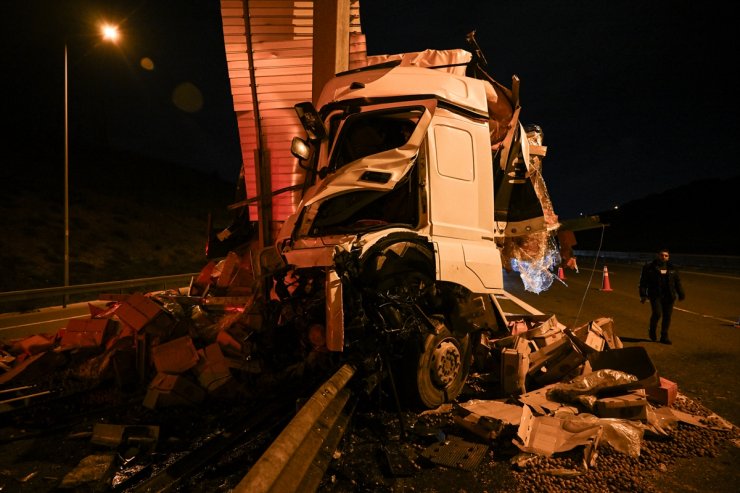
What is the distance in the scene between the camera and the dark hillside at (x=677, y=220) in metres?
58.6

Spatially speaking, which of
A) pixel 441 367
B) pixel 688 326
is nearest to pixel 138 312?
pixel 441 367

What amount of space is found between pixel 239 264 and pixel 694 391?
291 inches

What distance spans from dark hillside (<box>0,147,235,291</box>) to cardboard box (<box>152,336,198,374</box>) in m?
12.9

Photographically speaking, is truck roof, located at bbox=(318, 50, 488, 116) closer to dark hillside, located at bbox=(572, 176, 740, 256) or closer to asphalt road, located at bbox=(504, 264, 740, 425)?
asphalt road, located at bbox=(504, 264, 740, 425)

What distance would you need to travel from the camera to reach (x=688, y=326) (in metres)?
8.52

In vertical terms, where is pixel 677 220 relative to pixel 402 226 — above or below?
above

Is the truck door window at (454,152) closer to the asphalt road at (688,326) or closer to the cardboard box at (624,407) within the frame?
the cardboard box at (624,407)

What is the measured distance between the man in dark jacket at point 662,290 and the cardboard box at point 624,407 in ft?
13.2

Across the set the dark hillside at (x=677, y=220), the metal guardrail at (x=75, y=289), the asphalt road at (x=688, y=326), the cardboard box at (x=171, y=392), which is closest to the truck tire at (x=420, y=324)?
the cardboard box at (x=171, y=392)

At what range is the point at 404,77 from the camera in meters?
4.87

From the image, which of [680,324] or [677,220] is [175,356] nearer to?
[680,324]

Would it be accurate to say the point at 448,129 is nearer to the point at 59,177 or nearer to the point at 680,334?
the point at 680,334

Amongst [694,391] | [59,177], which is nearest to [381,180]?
[694,391]

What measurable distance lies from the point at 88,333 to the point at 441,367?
464cm
